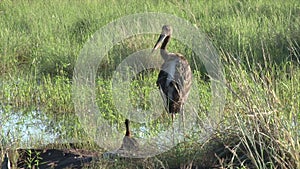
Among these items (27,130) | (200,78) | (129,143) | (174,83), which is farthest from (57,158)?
(200,78)

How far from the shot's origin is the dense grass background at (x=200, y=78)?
12.7ft

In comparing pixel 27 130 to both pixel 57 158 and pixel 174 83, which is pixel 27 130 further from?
pixel 174 83

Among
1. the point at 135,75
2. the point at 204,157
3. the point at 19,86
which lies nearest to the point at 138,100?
the point at 135,75

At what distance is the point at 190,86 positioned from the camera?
575 cm

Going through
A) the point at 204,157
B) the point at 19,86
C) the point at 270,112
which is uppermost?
the point at 19,86

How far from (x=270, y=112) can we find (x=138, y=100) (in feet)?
9.99

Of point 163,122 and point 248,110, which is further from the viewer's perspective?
point 163,122

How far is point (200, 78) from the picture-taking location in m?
7.36

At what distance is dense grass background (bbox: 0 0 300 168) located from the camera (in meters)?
3.88

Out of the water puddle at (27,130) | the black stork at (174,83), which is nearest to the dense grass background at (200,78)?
the water puddle at (27,130)

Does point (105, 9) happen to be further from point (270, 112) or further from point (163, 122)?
point (270, 112)

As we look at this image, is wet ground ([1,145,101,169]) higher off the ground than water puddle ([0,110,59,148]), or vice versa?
water puddle ([0,110,59,148])

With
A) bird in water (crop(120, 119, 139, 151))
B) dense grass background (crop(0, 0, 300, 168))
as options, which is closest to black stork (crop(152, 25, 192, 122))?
dense grass background (crop(0, 0, 300, 168))

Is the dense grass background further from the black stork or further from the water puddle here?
the black stork
